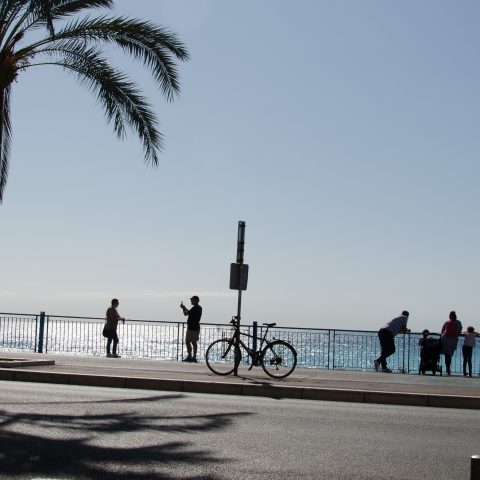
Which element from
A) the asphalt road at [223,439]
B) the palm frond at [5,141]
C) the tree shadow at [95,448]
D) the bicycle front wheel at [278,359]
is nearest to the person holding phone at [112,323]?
the palm frond at [5,141]

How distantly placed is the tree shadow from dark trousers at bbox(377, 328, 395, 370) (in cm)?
1002

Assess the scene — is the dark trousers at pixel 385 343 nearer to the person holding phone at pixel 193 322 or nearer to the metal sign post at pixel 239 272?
the person holding phone at pixel 193 322

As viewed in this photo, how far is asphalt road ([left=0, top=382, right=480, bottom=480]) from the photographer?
268 inches

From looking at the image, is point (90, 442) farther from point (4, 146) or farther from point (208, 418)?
point (4, 146)

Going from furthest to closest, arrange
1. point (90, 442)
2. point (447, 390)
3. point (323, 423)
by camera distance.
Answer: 1. point (447, 390)
2. point (323, 423)
3. point (90, 442)

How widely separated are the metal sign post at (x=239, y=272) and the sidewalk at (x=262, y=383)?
1.44m

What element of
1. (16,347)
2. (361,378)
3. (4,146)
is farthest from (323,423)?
(16,347)

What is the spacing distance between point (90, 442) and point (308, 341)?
1435 centimetres

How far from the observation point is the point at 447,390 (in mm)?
13703

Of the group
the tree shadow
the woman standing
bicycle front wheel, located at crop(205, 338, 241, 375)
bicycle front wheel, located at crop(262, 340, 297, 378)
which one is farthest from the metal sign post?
the woman standing

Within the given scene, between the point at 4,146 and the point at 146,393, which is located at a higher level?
the point at 4,146

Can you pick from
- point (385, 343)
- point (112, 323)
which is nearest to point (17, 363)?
point (112, 323)

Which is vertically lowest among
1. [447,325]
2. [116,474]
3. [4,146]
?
[116,474]

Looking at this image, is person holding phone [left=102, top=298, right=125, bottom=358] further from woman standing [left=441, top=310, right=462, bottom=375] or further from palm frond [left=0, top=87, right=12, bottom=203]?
woman standing [left=441, top=310, right=462, bottom=375]
